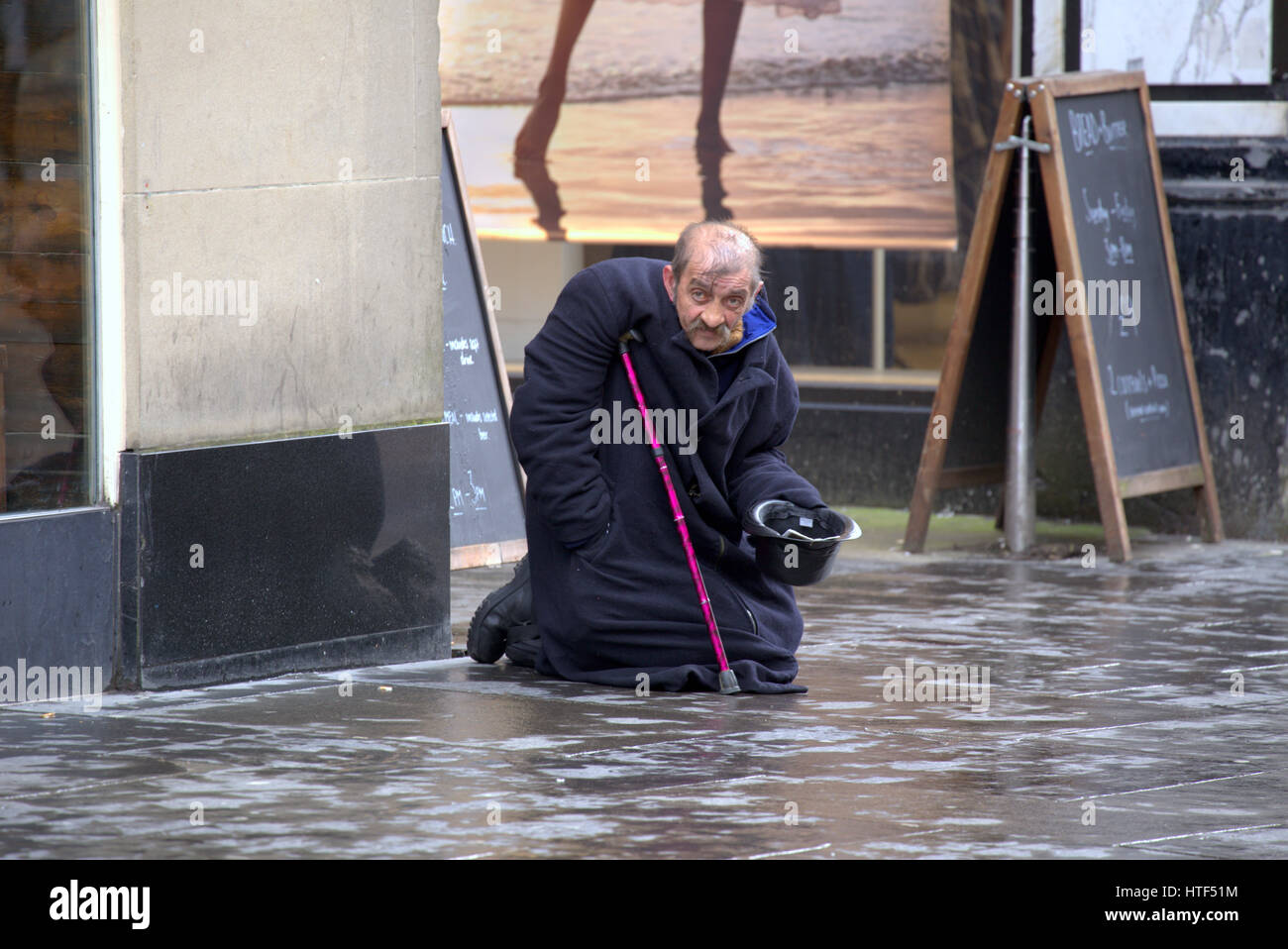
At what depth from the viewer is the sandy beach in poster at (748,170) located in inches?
384

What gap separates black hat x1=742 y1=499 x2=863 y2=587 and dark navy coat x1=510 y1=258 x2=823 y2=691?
66 millimetres

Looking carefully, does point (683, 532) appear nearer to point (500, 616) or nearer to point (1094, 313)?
point (500, 616)

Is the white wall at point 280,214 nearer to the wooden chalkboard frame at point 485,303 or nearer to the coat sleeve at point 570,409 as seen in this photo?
the coat sleeve at point 570,409

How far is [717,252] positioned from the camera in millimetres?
5805

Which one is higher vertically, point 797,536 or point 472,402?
point 472,402

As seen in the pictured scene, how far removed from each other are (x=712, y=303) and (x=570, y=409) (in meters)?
0.47

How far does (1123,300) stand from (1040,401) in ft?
2.14

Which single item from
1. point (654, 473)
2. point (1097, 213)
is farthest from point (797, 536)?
point (1097, 213)

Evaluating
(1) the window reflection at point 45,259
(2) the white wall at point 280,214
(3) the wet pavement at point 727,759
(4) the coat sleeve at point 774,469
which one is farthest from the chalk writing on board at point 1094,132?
(1) the window reflection at point 45,259

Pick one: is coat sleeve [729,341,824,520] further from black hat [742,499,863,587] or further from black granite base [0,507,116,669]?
black granite base [0,507,116,669]

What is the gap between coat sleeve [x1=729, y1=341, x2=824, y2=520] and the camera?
19.4 ft
